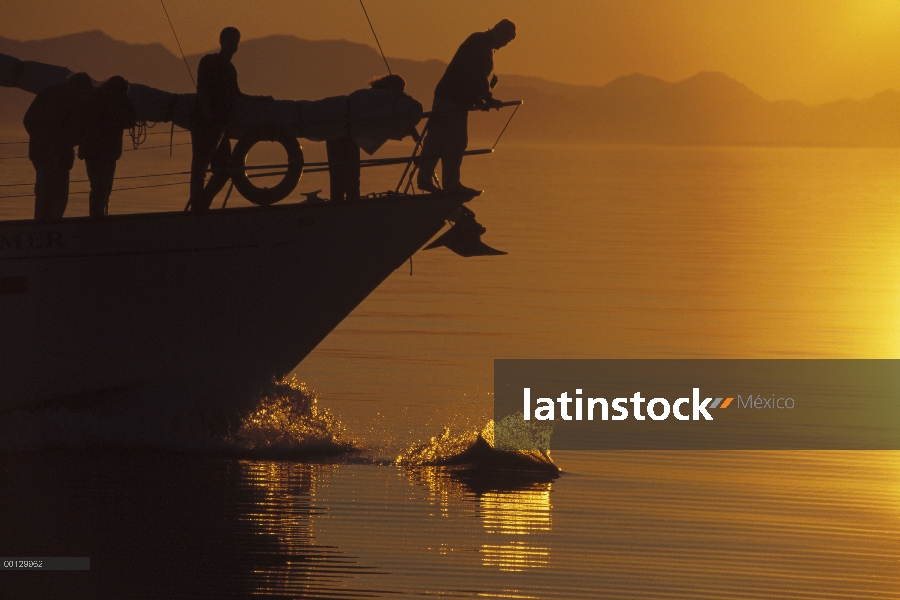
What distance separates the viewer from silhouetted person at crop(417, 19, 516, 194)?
46.8ft

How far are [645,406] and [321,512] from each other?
617cm

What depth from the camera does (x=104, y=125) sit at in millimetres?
13844

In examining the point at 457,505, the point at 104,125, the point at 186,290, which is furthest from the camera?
the point at 186,290

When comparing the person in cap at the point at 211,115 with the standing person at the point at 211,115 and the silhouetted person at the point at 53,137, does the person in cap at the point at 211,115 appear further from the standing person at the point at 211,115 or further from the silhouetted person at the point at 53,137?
the silhouetted person at the point at 53,137

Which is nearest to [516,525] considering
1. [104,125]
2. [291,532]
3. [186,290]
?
[291,532]

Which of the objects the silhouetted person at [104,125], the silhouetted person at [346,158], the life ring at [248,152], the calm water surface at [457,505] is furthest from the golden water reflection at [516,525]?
the silhouetted person at [104,125]

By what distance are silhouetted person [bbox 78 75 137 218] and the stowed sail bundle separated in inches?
33.2

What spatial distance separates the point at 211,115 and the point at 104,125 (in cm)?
103

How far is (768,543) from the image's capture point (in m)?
11.1

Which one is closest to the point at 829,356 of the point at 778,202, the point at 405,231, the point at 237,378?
the point at 405,231

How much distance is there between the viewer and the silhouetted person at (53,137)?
1384 cm

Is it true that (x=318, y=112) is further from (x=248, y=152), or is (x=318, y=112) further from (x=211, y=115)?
(x=211, y=115)

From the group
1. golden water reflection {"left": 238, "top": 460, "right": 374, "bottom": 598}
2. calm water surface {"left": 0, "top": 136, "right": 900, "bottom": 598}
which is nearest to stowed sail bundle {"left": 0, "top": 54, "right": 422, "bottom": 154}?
calm water surface {"left": 0, "top": 136, "right": 900, "bottom": 598}

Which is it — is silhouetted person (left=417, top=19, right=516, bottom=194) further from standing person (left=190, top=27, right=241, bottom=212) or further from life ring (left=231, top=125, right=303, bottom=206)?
standing person (left=190, top=27, right=241, bottom=212)
